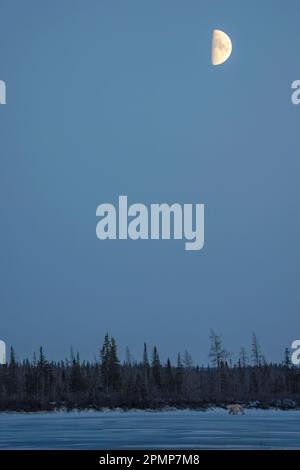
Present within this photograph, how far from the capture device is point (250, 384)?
69375 millimetres

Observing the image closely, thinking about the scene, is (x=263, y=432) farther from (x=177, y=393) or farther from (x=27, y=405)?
(x=177, y=393)

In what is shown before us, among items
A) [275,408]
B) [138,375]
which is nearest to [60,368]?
[138,375]

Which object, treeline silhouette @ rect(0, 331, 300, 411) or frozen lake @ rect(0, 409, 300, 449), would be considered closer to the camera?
frozen lake @ rect(0, 409, 300, 449)

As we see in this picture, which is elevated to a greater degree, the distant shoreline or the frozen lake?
the frozen lake
